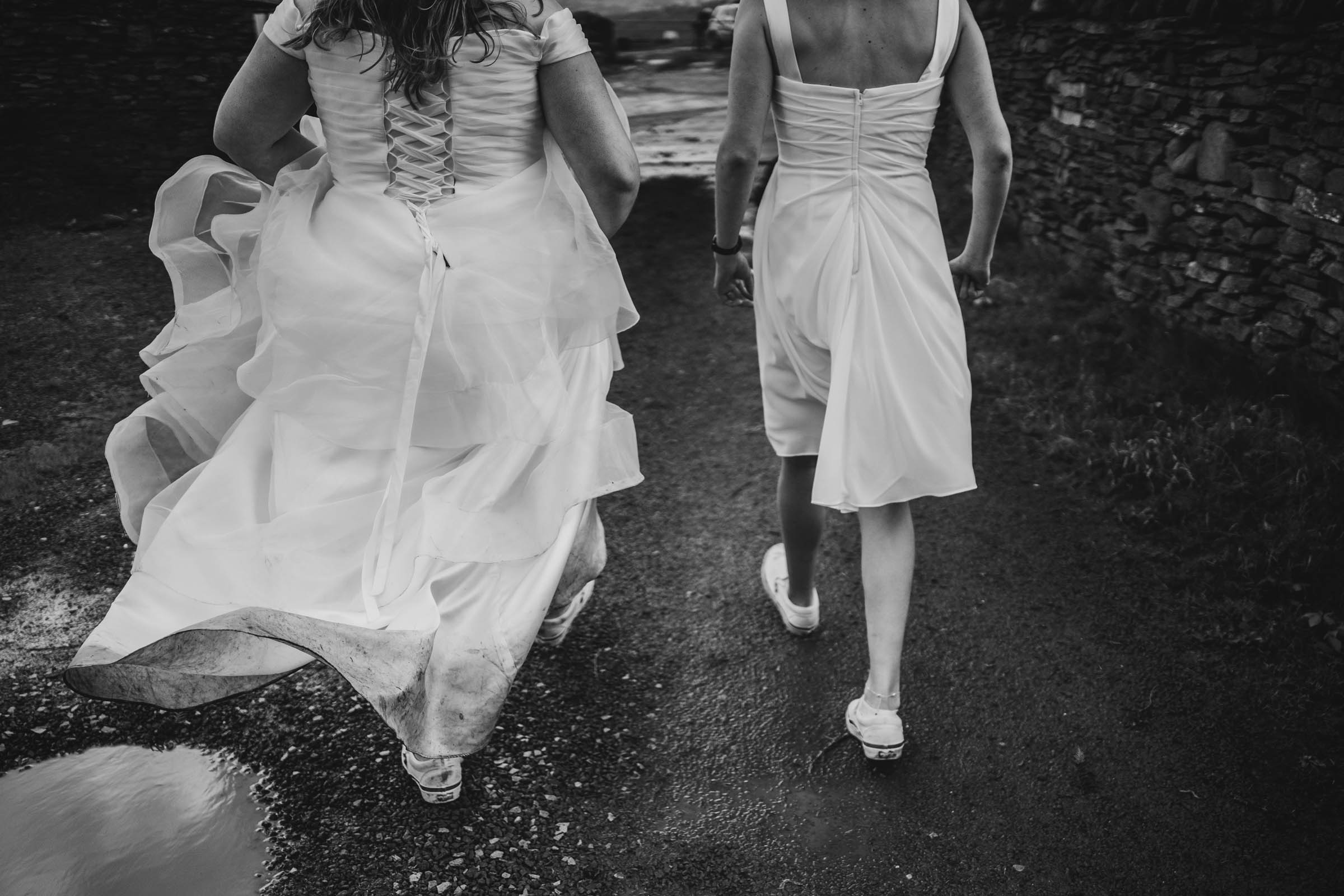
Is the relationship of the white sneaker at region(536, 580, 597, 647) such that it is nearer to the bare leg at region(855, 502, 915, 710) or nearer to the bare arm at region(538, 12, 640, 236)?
the bare leg at region(855, 502, 915, 710)

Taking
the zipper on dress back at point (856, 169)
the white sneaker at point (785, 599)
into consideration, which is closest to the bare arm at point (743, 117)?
the zipper on dress back at point (856, 169)

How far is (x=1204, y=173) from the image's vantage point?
5.53 meters

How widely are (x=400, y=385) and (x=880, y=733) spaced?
166 cm

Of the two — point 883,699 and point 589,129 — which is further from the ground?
point 589,129

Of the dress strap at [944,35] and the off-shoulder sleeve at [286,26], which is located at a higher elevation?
the off-shoulder sleeve at [286,26]

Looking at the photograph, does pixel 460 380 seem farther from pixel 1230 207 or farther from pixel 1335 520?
pixel 1230 207

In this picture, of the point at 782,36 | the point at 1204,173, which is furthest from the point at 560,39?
the point at 1204,173

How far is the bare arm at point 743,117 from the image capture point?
270 centimetres

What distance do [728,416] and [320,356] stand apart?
125 inches

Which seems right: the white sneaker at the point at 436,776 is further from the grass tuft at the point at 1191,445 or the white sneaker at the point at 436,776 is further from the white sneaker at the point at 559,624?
the grass tuft at the point at 1191,445

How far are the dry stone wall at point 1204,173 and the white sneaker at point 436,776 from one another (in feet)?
14.4

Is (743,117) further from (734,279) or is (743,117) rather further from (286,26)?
(286,26)

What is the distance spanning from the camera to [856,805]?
2812mm

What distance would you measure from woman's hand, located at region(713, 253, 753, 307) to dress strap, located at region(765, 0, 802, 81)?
0.57 m
